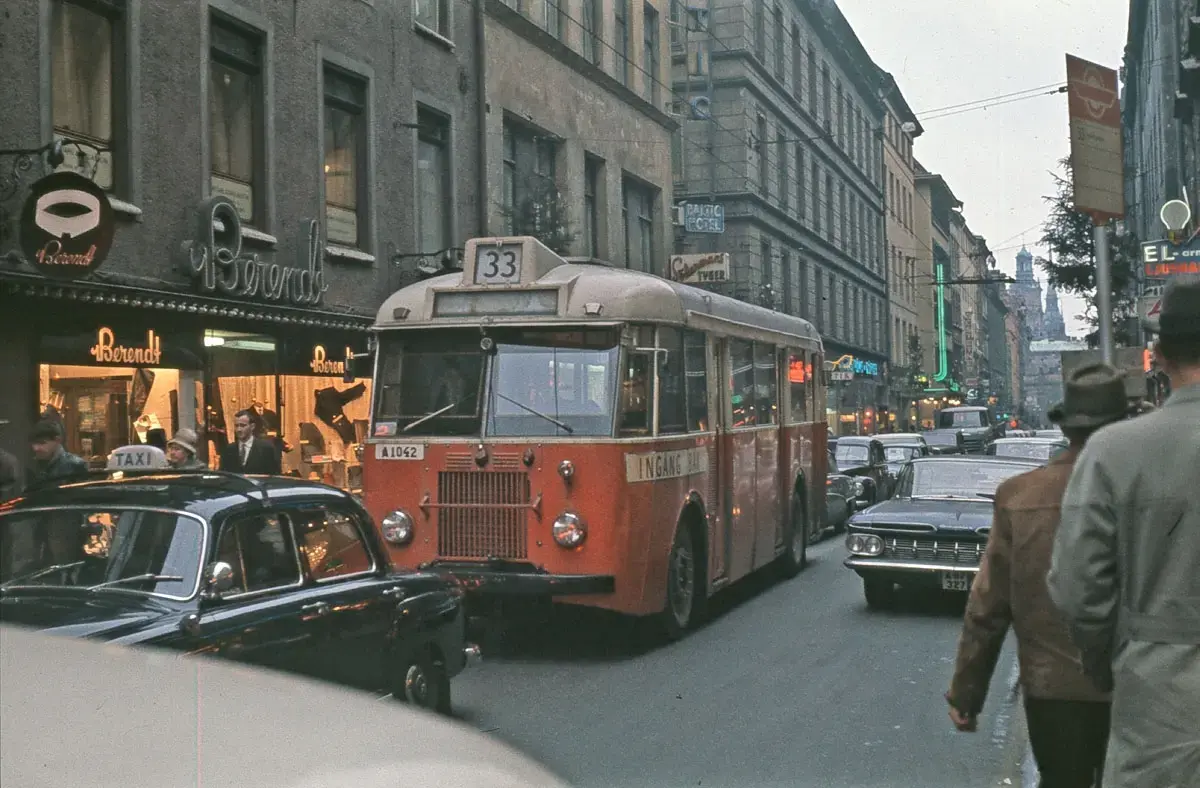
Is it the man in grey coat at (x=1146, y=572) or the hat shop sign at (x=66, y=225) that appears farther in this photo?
the hat shop sign at (x=66, y=225)

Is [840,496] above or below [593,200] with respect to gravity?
below

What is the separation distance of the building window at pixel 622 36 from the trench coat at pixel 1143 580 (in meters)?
28.8

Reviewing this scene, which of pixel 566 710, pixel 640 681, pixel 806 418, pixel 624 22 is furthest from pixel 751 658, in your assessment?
pixel 624 22

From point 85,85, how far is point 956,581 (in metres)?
10.4

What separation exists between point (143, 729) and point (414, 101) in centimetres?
2085

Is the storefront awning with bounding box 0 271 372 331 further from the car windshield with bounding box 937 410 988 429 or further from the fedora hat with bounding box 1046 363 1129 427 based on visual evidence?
the car windshield with bounding box 937 410 988 429

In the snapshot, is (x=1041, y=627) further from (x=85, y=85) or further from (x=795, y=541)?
(x=85, y=85)

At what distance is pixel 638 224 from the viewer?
33031 mm

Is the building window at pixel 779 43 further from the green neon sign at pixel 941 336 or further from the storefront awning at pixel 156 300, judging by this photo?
the green neon sign at pixel 941 336

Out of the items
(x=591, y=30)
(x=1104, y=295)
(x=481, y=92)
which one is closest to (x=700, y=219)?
(x=591, y=30)

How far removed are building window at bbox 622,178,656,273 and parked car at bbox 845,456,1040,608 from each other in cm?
1817

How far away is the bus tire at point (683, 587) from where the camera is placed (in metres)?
11.5

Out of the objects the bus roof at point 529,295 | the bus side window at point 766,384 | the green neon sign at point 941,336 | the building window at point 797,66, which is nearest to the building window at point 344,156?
the bus side window at point 766,384

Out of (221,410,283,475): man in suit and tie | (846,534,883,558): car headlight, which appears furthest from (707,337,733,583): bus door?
(221,410,283,475): man in suit and tie
